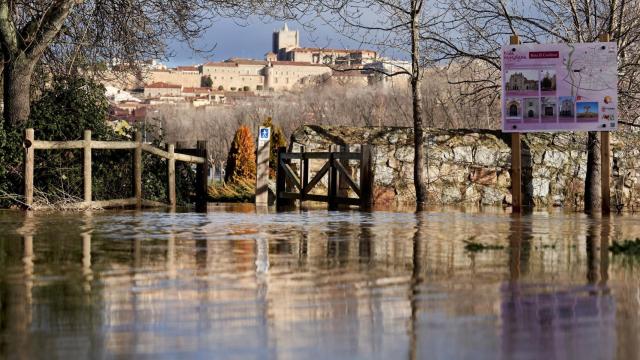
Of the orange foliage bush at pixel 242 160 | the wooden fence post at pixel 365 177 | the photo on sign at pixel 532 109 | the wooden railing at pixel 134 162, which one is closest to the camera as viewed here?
the wooden railing at pixel 134 162

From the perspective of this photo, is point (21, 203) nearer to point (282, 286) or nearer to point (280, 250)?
point (280, 250)

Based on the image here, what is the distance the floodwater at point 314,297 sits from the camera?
511 cm

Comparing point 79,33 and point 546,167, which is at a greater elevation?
point 79,33

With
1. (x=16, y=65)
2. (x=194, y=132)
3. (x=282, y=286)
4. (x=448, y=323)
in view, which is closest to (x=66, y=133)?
(x=16, y=65)

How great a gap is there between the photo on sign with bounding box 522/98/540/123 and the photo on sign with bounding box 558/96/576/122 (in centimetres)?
38

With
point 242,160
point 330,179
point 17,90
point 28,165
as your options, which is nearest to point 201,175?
point 330,179

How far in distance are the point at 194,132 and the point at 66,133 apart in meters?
92.4

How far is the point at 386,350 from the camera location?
16.3 ft

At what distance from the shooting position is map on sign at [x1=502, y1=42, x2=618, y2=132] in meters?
19.6

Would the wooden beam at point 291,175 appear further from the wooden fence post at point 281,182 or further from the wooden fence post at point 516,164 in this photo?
the wooden fence post at point 516,164

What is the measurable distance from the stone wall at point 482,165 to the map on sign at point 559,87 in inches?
259

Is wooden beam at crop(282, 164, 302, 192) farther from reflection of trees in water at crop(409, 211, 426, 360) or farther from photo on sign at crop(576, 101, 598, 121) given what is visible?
reflection of trees in water at crop(409, 211, 426, 360)

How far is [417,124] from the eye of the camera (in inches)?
1051

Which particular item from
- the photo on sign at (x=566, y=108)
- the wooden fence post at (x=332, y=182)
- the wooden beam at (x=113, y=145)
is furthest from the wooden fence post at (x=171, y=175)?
the photo on sign at (x=566, y=108)
